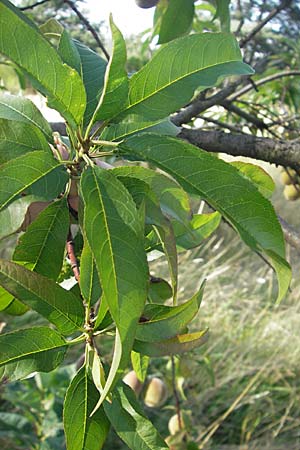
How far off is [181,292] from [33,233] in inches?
143

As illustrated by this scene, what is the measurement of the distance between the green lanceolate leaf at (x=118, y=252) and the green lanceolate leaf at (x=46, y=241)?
0.09 metres

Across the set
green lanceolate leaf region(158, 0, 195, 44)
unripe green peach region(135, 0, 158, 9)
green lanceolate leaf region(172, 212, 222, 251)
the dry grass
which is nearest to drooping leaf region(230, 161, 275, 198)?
green lanceolate leaf region(172, 212, 222, 251)

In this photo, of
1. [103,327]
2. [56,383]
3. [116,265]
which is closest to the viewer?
[116,265]

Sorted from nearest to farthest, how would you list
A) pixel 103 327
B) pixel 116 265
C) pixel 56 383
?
pixel 116 265 < pixel 103 327 < pixel 56 383

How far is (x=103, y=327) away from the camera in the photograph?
45 centimetres

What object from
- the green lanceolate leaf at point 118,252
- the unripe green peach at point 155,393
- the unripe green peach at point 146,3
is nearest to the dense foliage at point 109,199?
the green lanceolate leaf at point 118,252

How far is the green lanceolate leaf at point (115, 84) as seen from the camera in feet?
1.32

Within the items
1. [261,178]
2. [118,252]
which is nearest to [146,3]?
[261,178]

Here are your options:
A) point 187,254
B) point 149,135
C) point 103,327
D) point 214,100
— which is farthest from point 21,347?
point 187,254

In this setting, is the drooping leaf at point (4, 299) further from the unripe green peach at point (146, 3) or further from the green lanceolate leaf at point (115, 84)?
the unripe green peach at point (146, 3)

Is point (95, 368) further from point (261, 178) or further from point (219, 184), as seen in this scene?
point (261, 178)

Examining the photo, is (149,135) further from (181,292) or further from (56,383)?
(181,292)

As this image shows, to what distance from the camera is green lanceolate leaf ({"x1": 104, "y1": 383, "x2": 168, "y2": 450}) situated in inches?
18.0

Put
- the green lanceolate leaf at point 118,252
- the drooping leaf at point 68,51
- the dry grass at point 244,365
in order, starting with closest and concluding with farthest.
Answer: the green lanceolate leaf at point 118,252 → the drooping leaf at point 68,51 → the dry grass at point 244,365
